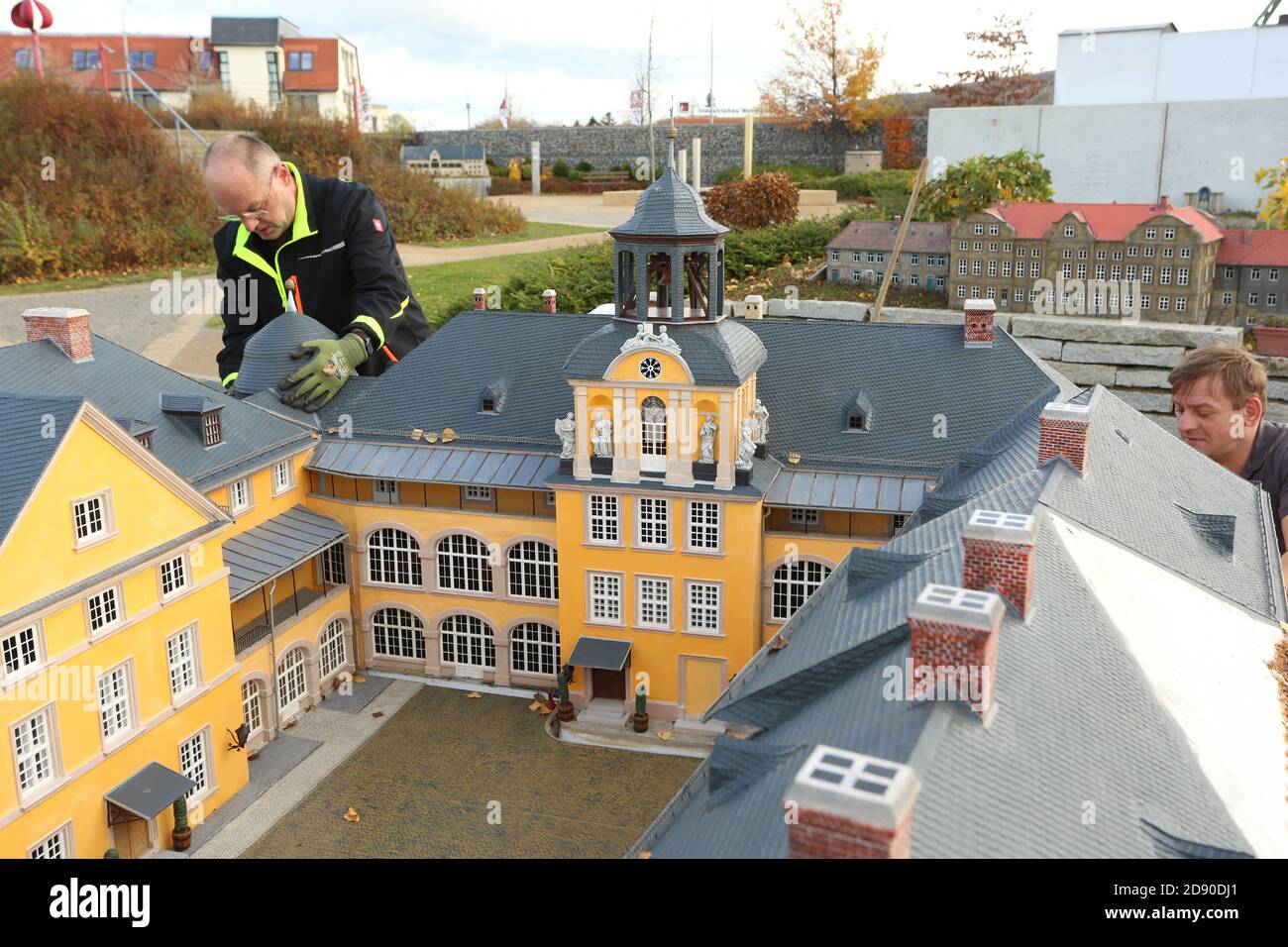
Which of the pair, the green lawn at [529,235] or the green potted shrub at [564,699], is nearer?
the green potted shrub at [564,699]

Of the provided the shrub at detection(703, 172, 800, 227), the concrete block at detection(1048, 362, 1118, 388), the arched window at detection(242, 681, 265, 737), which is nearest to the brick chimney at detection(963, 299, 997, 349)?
the concrete block at detection(1048, 362, 1118, 388)

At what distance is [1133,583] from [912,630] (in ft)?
23.7

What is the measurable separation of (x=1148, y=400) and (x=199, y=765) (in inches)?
1673

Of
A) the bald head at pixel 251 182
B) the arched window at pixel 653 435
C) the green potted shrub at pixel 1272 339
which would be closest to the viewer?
the bald head at pixel 251 182

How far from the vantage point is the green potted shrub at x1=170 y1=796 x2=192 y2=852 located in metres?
29.0

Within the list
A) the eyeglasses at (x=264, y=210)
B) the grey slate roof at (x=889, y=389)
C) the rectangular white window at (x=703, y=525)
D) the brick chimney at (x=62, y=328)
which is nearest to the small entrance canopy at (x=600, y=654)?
the rectangular white window at (x=703, y=525)

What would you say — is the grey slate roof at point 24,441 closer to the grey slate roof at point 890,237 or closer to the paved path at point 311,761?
the paved path at point 311,761

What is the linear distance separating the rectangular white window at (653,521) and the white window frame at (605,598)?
1704 millimetres

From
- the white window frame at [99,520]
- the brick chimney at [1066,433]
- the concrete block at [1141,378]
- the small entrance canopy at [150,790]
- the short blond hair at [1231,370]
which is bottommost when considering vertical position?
the small entrance canopy at [150,790]

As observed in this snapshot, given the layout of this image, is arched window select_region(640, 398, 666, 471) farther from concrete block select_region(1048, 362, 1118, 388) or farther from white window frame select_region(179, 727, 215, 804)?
concrete block select_region(1048, 362, 1118, 388)

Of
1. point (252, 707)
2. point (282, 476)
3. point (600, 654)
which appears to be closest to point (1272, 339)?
point (600, 654)

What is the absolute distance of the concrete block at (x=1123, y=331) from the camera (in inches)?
1905

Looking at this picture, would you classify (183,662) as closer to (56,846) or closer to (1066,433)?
(56,846)

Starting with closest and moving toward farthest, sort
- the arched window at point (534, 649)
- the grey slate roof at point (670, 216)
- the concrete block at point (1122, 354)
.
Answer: the grey slate roof at point (670, 216), the arched window at point (534, 649), the concrete block at point (1122, 354)
